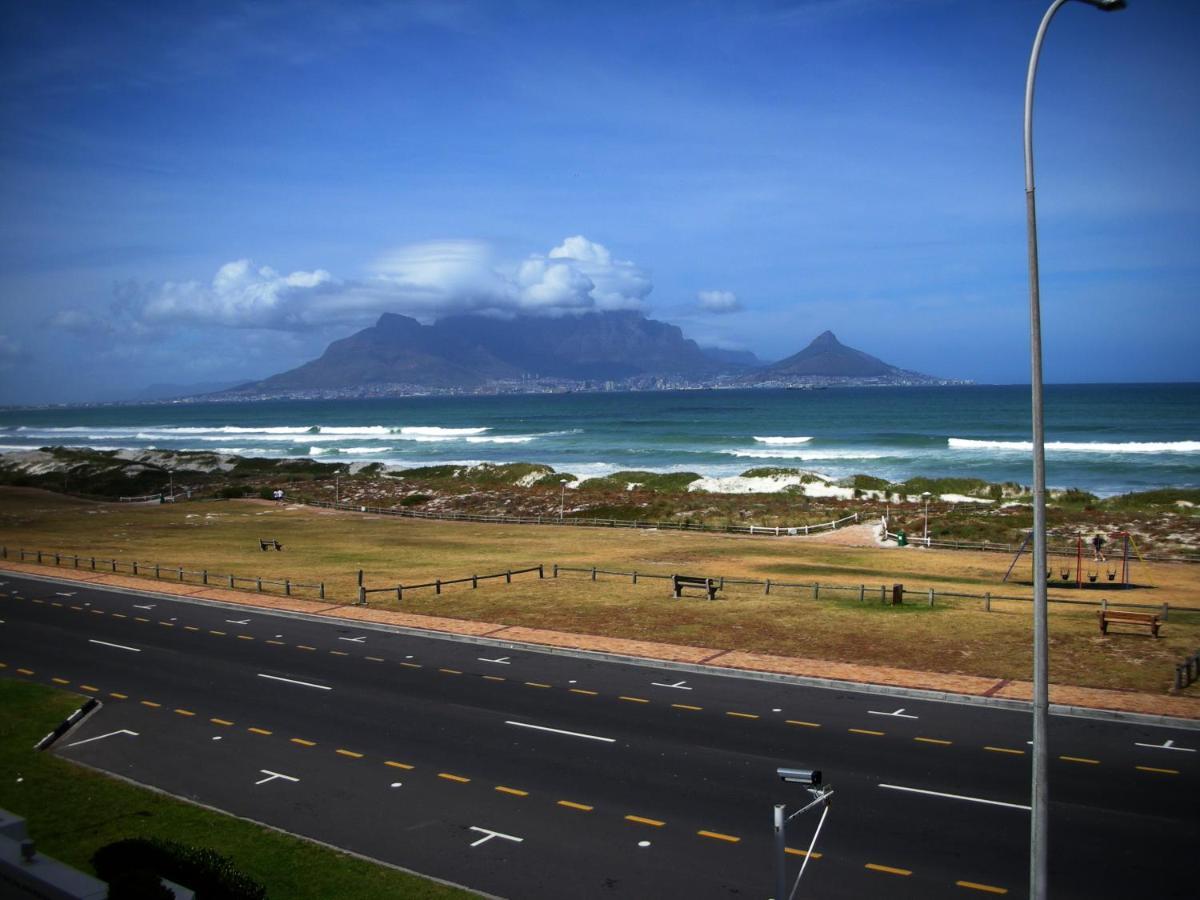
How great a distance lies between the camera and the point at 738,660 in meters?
26.6

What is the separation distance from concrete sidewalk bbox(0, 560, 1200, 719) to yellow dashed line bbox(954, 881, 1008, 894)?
395 inches

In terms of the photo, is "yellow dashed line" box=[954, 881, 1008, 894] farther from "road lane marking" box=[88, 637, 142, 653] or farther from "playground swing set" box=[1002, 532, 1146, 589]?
"playground swing set" box=[1002, 532, 1146, 589]

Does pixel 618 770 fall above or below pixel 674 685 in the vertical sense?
above

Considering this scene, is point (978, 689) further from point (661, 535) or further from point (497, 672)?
point (661, 535)

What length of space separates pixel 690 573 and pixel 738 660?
55.3 ft

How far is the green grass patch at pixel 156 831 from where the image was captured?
1336 cm

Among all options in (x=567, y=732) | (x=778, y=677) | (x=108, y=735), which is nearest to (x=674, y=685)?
(x=778, y=677)

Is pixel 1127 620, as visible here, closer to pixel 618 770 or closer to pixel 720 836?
pixel 618 770

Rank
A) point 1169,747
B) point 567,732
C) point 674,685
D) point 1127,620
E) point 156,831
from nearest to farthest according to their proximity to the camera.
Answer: point 156,831
point 1169,747
point 567,732
point 674,685
point 1127,620

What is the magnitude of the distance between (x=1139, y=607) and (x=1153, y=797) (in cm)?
1939

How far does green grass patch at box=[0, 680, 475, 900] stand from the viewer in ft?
43.8

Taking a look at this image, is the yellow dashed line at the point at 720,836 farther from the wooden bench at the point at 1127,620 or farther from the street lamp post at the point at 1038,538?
the wooden bench at the point at 1127,620

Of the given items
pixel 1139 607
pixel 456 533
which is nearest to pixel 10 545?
pixel 456 533

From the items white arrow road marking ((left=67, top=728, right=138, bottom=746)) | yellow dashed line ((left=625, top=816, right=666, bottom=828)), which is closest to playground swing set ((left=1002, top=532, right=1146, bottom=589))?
yellow dashed line ((left=625, top=816, right=666, bottom=828))
